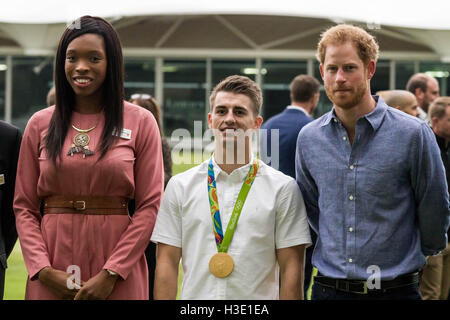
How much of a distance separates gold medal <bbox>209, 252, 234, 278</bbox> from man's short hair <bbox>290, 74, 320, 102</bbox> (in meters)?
4.54

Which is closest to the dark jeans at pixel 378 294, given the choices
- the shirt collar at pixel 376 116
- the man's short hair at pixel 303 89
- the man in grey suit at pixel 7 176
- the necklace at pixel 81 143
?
the shirt collar at pixel 376 116

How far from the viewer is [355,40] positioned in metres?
3.43

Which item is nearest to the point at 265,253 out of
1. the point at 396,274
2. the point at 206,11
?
the point at 396,274

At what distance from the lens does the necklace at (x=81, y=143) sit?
140 inches

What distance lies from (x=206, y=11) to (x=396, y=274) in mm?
23282

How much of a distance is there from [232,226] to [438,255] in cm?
361

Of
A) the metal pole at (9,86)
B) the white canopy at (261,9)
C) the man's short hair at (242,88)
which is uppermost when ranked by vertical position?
the white canopy at (261,9)

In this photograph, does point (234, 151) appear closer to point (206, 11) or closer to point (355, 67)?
point (355, 67)

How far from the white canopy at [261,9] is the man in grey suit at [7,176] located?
2214 cm

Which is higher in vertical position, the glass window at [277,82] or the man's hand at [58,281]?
the glass window at [277,82]

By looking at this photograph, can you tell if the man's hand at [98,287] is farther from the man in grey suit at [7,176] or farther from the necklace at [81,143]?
the man in grey suit at [7,176]
